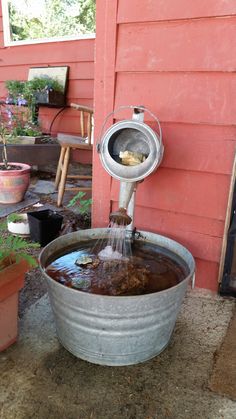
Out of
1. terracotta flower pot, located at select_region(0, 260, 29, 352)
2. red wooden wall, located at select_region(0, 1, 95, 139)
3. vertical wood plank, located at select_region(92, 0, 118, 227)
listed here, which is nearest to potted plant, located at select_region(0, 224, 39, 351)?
terracotta flower pot, located at select_region(0, 260, 29, 352)

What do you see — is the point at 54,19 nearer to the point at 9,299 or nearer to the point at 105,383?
the point at 9,299

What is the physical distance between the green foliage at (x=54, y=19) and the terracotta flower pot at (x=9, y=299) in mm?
3450

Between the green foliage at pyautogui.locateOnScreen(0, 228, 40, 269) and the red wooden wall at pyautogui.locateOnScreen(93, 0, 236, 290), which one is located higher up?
the red wooden wall at pyautogui.locateOnScreen(93, 0, 236, 290)

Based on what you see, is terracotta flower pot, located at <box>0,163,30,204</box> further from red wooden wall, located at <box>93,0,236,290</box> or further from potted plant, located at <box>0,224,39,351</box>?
potted plant, located at <box>0,224,39,351</box>

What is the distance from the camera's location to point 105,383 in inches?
46.4

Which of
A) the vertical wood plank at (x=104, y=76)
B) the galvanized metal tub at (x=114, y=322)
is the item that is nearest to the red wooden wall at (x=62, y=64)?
the vertical wood plank at (x=104, y=76)

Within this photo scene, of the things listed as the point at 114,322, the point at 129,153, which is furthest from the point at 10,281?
the point at 129,153

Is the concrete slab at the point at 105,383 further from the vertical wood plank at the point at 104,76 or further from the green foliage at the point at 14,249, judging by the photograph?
the vertical wood plank at the point at 104,76

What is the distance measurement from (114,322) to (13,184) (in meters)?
2.13

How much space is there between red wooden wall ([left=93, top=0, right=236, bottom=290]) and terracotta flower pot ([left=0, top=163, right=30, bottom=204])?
4.24 feet

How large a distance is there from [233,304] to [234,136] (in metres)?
0.89

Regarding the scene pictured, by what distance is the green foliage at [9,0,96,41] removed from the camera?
3.85 metres

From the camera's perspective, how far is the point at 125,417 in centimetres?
106

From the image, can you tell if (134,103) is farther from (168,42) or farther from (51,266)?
(51,266)
